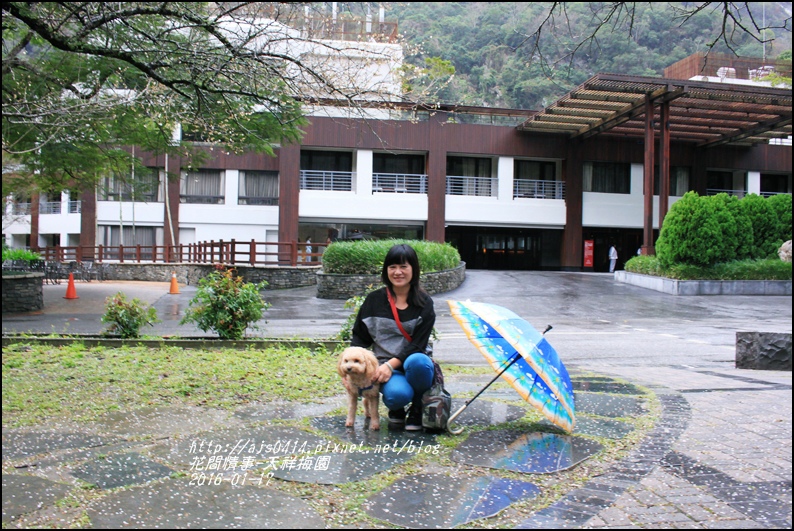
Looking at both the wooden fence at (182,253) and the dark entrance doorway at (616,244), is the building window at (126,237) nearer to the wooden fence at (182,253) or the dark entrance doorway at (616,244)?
the wooden fence at (182,253)

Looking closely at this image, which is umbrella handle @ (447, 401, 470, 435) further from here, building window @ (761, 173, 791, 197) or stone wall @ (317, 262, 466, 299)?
building window @ (761, 173, 791, 197)

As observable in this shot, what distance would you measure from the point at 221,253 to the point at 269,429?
72.8 ft

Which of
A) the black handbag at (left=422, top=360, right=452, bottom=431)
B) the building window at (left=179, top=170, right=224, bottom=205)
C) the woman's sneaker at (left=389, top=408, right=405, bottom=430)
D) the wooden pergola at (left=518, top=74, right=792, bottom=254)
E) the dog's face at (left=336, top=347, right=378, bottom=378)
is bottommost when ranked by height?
the woman's sneaker at (left=389, top=408, right=405, bottom=430)

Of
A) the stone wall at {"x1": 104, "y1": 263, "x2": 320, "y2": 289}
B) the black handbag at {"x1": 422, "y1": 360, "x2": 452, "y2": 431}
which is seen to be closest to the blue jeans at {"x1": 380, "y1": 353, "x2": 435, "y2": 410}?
the black handbag at {"x1": 422, "y1": 360, "x2": 452, "y2": 431}

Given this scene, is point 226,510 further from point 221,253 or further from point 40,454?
point 221,253

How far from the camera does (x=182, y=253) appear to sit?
30.2m

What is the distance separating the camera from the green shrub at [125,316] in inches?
352

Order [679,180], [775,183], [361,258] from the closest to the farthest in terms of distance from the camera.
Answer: [361,258], [679,180], [775,183]

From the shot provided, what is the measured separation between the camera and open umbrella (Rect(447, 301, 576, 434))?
13.0ft

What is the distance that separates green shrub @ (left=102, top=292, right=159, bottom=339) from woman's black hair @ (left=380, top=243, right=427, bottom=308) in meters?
5.85

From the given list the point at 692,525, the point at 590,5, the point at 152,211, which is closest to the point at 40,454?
the point at 692,525

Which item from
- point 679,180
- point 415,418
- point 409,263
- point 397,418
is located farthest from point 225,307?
point 679,180

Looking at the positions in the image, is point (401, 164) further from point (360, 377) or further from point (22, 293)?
point (360, 377)

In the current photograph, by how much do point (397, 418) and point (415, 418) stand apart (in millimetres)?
→ 178
